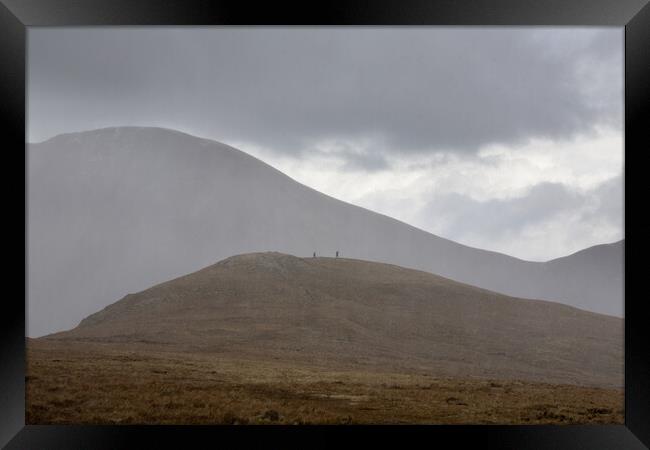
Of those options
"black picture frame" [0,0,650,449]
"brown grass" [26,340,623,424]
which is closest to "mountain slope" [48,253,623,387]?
"brown grass" [26,340,623,424]

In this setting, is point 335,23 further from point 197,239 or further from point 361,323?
point 197,239

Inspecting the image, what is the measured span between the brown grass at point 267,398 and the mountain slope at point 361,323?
12483mm

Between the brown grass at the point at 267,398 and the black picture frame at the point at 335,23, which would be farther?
the brown grass at the point at 267,398

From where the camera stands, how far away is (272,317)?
48156 millimetres

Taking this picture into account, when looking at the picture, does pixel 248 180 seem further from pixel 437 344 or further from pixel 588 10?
pixel 588 10

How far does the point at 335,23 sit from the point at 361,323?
42.1 m

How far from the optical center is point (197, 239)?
554 ft

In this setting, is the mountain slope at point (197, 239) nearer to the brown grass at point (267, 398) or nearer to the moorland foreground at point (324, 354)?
the moorland foreground at point (324, 354)

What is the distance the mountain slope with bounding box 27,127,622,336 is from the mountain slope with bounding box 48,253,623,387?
8357 cm

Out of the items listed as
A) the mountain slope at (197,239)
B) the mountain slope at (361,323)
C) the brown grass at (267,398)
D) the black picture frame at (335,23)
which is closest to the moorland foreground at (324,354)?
the brown grass at (267,398)

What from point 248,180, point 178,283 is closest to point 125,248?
point 248,180

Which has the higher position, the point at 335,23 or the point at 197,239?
the point at 335,23

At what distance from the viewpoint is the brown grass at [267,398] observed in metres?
15.3

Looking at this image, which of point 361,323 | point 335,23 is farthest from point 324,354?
point 335,23
